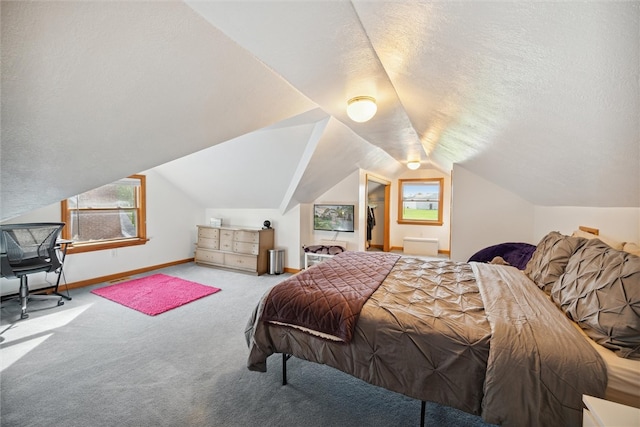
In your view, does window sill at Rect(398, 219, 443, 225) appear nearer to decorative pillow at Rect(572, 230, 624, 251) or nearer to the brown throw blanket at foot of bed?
decorative pillow at Rect(572, 230, 624, 251)

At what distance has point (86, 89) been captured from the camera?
1497 millimetres

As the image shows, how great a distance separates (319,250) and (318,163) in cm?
186

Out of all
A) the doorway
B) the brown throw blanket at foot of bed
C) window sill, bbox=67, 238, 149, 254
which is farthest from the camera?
the doorway

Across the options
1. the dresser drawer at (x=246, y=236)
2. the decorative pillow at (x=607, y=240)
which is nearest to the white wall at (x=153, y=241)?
the dresser drawer at (x=246, y=236)

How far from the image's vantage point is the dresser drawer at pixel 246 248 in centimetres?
511

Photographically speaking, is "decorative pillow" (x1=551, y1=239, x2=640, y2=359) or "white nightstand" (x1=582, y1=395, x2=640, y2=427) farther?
"decorative pillow" (x1=551, y1=239, x2=640, y2=359)

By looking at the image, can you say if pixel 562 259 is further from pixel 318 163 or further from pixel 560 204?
pixel 318 163

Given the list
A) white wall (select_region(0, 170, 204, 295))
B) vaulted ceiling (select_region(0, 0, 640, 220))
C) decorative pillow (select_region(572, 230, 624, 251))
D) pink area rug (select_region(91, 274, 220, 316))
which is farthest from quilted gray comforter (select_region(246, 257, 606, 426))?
white wall (select_region(0, 170, 204, 295))

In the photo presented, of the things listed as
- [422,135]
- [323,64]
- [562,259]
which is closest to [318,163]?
[422,135]

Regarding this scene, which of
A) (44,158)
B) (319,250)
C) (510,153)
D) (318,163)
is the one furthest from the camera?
(319,250)

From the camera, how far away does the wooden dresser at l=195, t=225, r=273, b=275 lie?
5133 millimetres

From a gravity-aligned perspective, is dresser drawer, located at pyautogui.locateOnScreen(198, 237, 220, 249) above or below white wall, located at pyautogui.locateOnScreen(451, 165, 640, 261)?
below

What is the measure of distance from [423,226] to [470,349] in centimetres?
605

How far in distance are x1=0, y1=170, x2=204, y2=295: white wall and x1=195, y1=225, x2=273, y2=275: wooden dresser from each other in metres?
0.44
